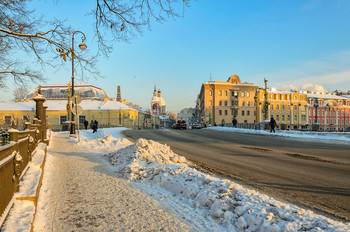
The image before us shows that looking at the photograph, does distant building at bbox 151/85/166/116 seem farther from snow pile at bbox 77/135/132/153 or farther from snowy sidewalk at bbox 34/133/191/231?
snowy sidewalk at bbox 34/133/191/231

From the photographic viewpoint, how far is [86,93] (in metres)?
66.8

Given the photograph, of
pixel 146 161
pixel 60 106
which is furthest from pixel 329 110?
pixel 146 161

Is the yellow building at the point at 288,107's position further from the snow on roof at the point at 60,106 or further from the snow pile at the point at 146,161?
the snow pile at the point at 146,161

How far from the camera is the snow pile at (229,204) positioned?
3.22 meters

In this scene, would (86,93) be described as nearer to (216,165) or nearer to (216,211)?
(216,165)

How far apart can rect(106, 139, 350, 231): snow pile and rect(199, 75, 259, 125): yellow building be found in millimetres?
80316

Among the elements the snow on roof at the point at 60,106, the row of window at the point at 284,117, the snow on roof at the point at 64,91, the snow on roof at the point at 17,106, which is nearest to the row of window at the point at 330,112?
the row of window at the point at 284,117

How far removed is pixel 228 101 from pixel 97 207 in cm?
8774

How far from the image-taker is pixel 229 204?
4.02m

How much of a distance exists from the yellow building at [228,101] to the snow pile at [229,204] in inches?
3162

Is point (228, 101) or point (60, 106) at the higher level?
point (228, 101)

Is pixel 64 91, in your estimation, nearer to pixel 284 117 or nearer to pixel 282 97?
pixel 282 97

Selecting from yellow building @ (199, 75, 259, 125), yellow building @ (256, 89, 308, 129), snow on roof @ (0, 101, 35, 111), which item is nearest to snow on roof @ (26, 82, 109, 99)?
snow on roof @ (0, 101, 35, 111)

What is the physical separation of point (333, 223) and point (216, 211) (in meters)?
1.54
